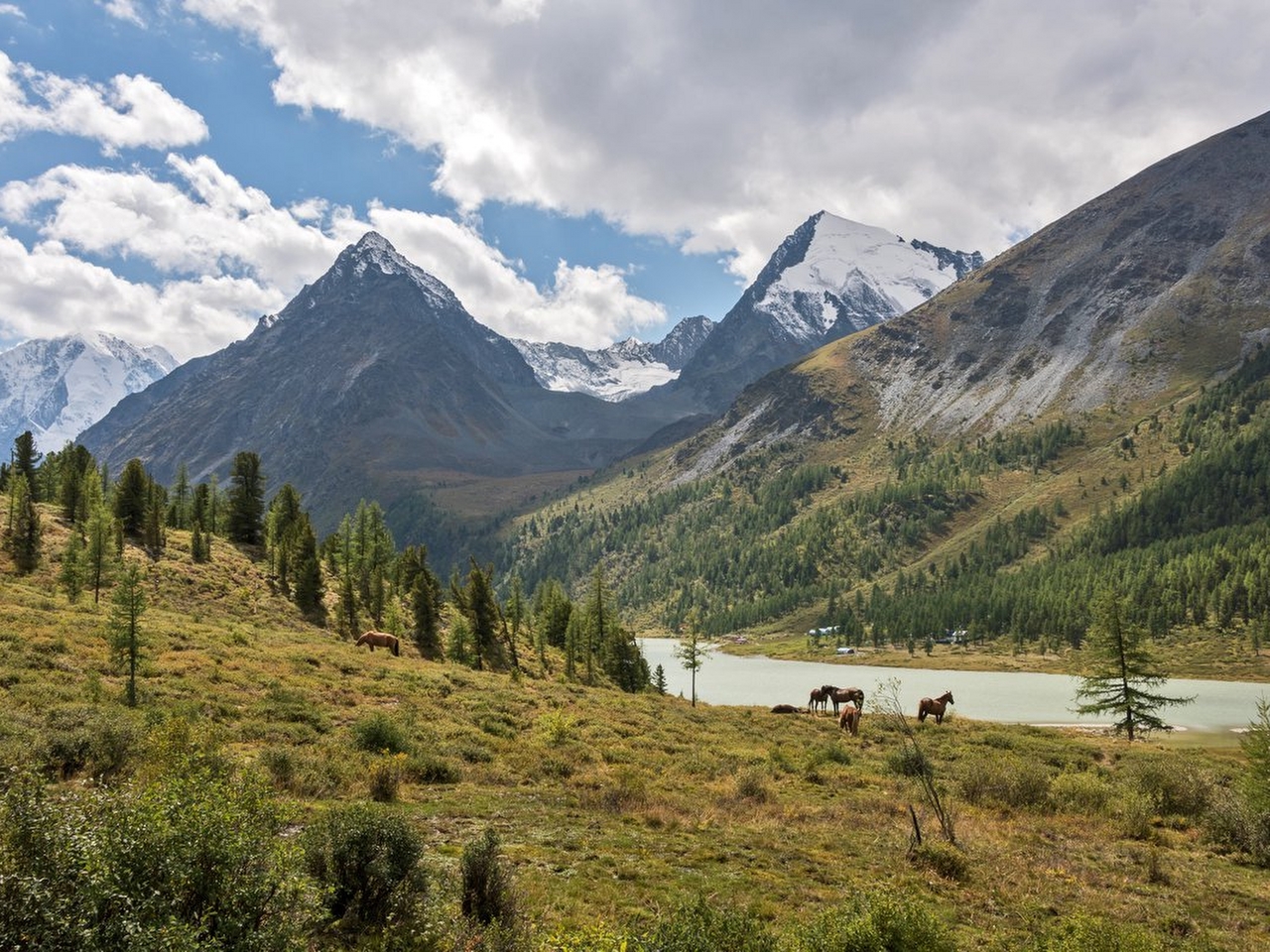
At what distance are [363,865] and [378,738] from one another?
1546 centimetres

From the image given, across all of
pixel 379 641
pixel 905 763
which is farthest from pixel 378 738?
pixel 379 641

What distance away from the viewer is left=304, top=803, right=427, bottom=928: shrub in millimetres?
11852

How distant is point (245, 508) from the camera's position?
79.6 m

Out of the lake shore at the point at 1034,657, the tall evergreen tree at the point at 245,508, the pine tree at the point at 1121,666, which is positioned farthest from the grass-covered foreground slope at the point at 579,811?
the lake shore at the point at 1034,657

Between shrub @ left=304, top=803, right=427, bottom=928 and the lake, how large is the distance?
152 ft

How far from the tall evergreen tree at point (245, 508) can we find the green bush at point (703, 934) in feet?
269

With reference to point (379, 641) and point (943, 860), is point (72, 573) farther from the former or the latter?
point (943, 860)

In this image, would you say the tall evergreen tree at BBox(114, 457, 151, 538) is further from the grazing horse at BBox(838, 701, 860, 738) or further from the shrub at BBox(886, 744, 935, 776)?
the shrub at BBox(886, 744, 935, 776)

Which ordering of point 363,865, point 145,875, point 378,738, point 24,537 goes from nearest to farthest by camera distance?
1. point 145,875
2. point 363,865
3. point 378,738
4. point 24,537

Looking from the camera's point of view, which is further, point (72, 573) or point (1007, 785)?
point (72, 573)

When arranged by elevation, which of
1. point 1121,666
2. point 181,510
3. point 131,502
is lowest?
point 1121,666

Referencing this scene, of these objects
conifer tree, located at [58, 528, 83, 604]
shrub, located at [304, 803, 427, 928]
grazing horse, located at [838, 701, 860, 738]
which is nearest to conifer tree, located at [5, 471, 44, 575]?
conifer tree, located at [58, 528, 83, 604]

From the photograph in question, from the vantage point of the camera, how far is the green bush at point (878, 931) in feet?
35.1

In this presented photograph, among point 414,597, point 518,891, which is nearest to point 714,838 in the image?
point 518,891
